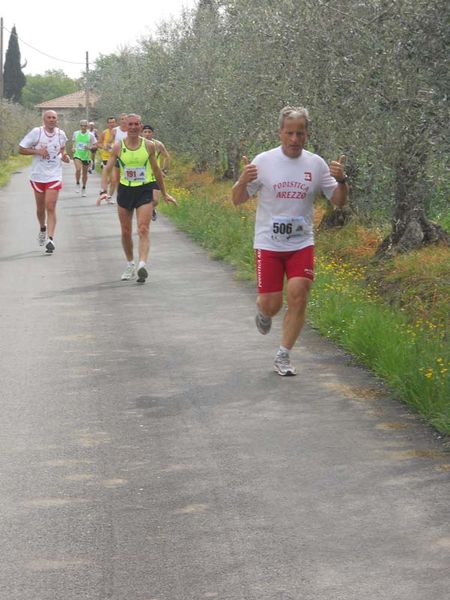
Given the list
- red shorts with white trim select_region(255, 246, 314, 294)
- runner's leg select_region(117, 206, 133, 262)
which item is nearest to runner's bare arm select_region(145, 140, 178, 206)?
runner's leg select_region(117, 206, 133, 262)

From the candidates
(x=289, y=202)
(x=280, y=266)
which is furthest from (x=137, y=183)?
(x=289, y=202)

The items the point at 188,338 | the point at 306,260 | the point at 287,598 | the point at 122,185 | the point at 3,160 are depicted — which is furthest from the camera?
the point at 3,160

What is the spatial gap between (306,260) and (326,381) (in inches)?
34.3

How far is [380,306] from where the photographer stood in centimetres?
1113

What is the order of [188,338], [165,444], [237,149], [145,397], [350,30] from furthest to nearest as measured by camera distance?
[237,149]
[350,30]
[188,338]
[145,397]
[165,444]

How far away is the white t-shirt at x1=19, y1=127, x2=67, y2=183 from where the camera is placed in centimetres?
1647

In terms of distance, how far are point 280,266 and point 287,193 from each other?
21.9 inches

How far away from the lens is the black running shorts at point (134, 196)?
13.8 meters

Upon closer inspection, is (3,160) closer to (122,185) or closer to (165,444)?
(122,185)

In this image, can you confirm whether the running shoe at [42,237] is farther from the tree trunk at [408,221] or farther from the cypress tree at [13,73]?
the cypress tree at [13,73]

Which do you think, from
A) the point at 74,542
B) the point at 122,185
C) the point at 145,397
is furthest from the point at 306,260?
the point at 122,185

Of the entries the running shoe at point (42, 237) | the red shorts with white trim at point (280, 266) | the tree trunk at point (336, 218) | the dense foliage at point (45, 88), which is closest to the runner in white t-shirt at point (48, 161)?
the running shoe at point (42, 237)

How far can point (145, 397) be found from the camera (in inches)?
314

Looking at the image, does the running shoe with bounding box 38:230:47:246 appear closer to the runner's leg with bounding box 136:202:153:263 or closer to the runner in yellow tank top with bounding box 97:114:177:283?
the runner in yellow tank top with bounding box 97:114:177:283
